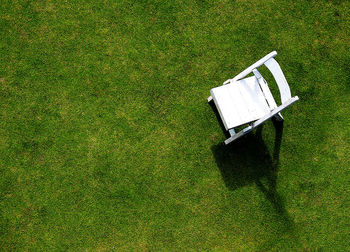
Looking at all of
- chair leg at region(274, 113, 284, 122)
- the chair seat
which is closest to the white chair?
the chair seat

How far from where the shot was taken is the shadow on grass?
439 cm

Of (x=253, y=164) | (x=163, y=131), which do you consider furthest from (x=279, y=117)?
(x=163, y=131)

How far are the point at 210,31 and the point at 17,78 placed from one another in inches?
127

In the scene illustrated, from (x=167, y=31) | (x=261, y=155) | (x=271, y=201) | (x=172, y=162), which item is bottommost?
(x=271, y=201)

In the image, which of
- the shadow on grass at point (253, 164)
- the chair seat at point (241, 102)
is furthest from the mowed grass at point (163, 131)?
the chair seat at point (241, 102)

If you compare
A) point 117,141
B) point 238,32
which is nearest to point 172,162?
point 117,141

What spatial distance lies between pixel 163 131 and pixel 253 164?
154 centimetres

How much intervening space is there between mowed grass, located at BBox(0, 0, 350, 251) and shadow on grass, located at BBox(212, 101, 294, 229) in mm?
17

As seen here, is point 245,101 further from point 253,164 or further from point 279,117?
point 253,164

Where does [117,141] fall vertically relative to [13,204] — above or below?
above

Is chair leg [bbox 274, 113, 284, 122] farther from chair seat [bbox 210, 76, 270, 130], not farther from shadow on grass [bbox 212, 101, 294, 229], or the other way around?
chair seat [bbox 210, 76, 270, 130]

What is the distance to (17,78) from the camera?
447 cm

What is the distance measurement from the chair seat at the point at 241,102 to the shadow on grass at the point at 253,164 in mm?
694

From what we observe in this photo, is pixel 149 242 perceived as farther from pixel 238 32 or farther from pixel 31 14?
pixel 31 14
